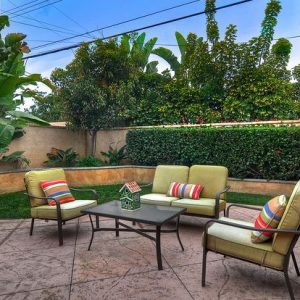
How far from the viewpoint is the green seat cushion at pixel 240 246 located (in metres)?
2.77

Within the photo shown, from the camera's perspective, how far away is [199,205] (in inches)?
186

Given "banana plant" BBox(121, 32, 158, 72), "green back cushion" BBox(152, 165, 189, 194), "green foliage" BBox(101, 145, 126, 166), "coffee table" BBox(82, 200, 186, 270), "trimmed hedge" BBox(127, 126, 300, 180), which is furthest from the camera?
"banana plant" BBox(121, 32, 158, 72)

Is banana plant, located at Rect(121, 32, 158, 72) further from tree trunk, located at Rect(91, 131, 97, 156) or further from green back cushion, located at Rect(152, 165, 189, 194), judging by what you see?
green back cushion, located at Rect(152, 165, 189, 194)

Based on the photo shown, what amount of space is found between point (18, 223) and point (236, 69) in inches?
365

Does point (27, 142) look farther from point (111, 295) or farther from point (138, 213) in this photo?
point (111, 295)

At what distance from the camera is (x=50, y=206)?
471 centimetres

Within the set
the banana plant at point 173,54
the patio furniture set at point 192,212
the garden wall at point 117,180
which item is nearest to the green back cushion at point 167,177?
the patio furniture set at point 192,212

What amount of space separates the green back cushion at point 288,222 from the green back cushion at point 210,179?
2.33m

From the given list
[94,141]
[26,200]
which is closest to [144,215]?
[26,200]

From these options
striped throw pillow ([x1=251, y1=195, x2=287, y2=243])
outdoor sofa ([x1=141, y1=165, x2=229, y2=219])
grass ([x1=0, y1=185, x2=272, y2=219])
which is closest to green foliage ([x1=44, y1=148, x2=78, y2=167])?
grass ([x1=0, y1=185, x2=272, y2=219])

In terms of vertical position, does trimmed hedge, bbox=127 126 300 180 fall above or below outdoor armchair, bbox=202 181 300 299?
above

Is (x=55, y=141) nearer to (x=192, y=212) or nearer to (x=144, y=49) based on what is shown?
(x=144, y=49)

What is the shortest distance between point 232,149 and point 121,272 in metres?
5.14

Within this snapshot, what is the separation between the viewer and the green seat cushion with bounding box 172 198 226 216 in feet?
15.2
